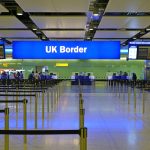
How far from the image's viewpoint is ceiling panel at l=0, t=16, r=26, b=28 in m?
13.6

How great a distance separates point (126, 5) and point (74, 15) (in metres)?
2.75

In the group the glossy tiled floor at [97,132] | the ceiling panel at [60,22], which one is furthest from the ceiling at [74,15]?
the glossy tiled floor at [97,132]

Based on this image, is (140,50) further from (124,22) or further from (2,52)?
(2,52)

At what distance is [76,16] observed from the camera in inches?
519

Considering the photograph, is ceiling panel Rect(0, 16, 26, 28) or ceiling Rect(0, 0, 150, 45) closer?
ceiling Rect(0, 0, 150, 45)

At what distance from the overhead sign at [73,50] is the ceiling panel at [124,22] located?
1874 millimetres

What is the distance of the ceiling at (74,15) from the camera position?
10.7m

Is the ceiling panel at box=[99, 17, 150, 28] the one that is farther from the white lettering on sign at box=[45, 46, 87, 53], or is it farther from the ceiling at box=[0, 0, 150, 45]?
the white lettering on sign at box=[45, 46, 87, 53]

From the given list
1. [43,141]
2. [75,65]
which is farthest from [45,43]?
[75,65]

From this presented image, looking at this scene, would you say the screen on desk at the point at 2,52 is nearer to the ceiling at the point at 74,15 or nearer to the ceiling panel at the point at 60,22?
the ceiling at the point at 74,15

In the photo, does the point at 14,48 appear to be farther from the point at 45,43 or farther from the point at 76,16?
the point at 76,16

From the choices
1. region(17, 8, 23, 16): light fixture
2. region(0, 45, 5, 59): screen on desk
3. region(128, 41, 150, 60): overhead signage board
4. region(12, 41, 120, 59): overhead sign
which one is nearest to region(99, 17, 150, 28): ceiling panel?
region(12, 41, 120, 59): overhead sign

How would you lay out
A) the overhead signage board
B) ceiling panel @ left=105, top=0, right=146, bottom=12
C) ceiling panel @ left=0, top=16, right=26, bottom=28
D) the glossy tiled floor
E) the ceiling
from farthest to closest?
the overhead signage board
ceiling panel @ left=0, top=16, right=26, bottom=28
the ceiling
ceiling panel @ left=105, top=0, right=146, bottom=12
the glossy tiled floor

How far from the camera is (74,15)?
1306cm
